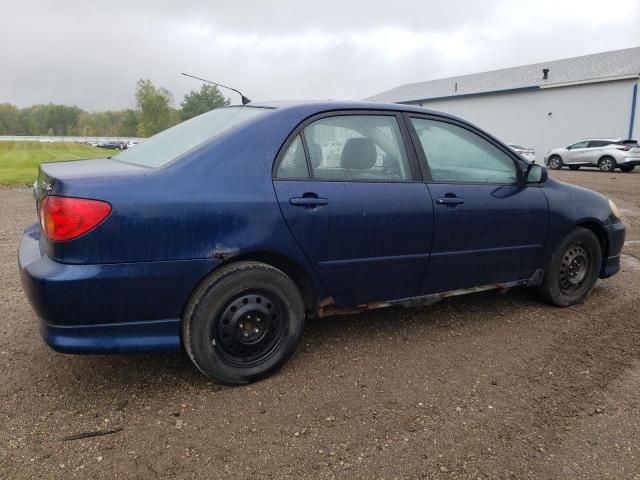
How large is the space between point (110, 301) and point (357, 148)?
1679 millimetres

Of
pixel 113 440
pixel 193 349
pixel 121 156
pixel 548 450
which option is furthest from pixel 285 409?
pixel 121 156

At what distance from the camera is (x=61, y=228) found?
2391mm

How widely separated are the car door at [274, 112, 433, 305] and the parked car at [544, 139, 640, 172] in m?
22.4

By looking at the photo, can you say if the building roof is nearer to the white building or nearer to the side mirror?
the white building

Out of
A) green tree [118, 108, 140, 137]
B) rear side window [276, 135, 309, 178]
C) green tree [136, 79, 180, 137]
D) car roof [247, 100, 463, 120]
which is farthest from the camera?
green tree [118, 108, 140, 137]

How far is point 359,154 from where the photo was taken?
314 centimetres

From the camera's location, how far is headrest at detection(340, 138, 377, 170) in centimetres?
309

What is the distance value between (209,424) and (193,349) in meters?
0.40

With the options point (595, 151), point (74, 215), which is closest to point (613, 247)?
point (74, 215)

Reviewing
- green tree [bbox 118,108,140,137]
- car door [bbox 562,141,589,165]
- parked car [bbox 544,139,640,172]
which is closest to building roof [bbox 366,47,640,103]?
car door [bbox 562,141,589,165]

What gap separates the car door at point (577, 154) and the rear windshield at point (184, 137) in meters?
23.9

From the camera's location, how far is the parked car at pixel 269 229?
245 cm

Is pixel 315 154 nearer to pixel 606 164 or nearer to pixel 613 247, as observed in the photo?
pixel 613 247

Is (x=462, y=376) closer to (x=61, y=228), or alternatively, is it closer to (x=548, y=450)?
(x=548, y=450)
